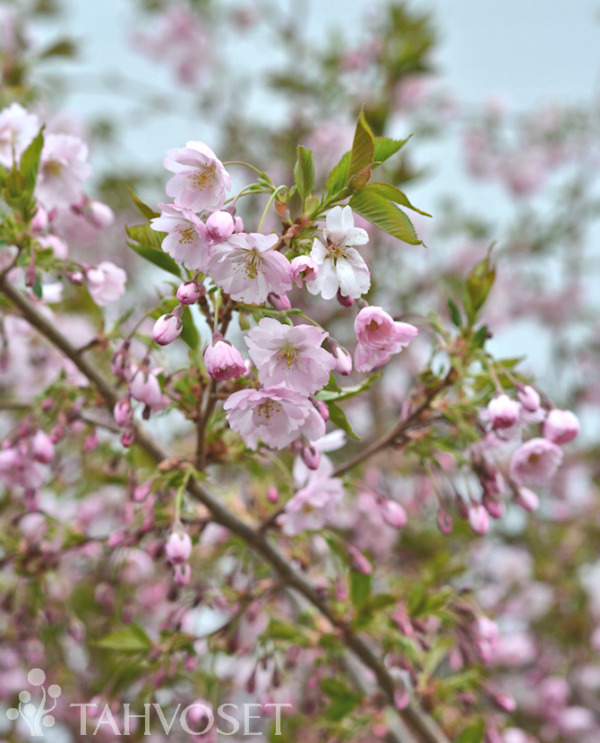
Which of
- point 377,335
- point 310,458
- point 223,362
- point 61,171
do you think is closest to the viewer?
point 223,362

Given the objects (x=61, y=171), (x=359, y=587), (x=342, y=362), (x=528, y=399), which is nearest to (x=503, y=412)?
(x=528, y=399)

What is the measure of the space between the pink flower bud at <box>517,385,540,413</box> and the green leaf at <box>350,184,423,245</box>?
1.50 ft

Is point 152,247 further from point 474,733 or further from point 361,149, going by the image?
point 474,733

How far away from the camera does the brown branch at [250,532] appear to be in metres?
1.46

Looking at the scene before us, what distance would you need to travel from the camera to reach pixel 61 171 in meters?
1.56

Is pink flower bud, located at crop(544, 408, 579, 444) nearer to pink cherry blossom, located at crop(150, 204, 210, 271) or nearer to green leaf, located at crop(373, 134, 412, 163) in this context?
green leaf, located at crop(373, 134, 412, 163)

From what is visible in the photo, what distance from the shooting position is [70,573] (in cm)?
354

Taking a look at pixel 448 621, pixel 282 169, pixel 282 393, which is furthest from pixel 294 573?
pixel 282 169

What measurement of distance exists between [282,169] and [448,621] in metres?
3.61

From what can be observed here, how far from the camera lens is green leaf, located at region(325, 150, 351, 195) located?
104 cm

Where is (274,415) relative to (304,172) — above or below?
below

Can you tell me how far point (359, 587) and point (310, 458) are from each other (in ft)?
1.71

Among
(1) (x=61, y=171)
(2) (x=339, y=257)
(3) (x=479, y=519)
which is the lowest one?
(3) (x=479, y=519)

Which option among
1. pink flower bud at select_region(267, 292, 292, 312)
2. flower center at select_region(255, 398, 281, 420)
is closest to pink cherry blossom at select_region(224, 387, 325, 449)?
flower center at select_region(255, 398, 281, 420)
